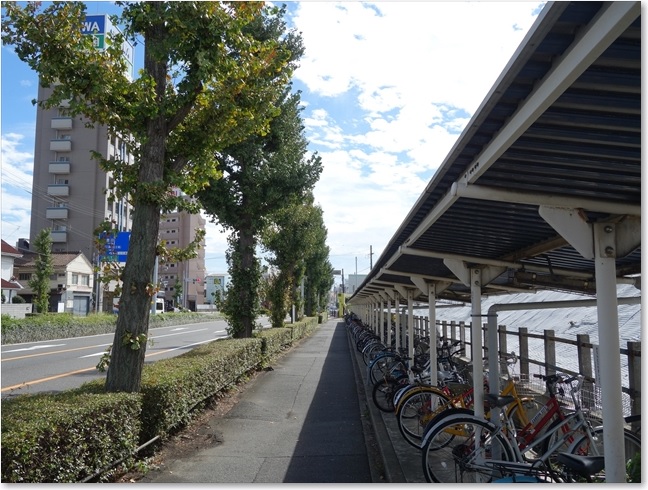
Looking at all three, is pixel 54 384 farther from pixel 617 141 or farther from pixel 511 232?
pixel 617 141

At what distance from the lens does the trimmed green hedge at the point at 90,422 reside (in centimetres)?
380

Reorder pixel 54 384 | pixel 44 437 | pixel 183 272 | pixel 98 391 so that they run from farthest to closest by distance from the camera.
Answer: pixel 183 272 → pixel 54 384 → pixel 98 391 → pixel 44 437

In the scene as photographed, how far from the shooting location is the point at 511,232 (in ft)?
15.9

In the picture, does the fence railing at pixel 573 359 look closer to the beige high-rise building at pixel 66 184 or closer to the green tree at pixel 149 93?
the green tree at pixel 149 93

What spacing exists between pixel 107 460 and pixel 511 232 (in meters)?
4.09

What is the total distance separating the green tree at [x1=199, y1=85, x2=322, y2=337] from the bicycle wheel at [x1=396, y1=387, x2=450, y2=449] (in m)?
8.26

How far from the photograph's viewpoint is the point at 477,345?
546cm

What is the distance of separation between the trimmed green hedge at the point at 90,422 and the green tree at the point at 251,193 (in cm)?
681

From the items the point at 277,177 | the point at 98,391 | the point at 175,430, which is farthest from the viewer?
the point at 277,177

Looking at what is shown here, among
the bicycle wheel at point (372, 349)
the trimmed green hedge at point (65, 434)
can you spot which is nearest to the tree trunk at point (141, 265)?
the trimmed green hedge at point (65, 434)

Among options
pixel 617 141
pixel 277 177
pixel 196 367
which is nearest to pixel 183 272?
pixel 277 177

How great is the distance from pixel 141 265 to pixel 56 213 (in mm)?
59015

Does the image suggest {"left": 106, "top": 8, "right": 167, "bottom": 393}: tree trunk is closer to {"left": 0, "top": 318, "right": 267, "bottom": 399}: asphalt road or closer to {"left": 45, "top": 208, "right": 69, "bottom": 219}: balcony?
{"left": 0, "top": 318, "right": 267, "bottom": 399}: asphalt road

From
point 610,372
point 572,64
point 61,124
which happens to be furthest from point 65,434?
point 61,124
